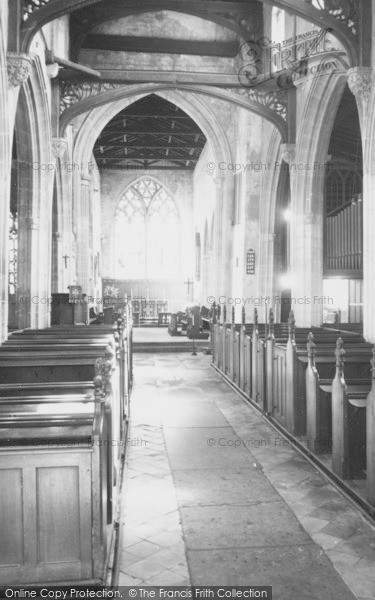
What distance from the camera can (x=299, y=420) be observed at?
5309 millimetres

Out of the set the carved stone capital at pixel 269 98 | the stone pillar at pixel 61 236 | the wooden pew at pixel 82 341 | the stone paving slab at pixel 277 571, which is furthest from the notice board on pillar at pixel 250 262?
the stone paving slab at pixel 277 571

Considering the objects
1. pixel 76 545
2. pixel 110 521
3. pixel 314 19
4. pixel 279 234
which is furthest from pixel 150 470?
pixel 279 234

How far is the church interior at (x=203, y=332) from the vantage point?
8.67 feet

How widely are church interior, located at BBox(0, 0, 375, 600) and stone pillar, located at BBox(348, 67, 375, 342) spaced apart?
0.09ft

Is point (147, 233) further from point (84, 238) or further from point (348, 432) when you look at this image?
point (348, 432)

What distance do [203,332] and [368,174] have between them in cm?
916

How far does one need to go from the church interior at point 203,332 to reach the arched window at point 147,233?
4.07m

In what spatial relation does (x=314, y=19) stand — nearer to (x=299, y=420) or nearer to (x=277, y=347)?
(x=277, y=347)

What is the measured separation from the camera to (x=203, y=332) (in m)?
15.9

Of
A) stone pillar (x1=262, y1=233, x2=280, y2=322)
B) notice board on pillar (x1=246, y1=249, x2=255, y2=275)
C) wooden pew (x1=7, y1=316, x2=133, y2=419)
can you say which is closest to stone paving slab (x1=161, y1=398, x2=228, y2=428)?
wooden pew (x1=7, y1=316, x2=133, y2=419)

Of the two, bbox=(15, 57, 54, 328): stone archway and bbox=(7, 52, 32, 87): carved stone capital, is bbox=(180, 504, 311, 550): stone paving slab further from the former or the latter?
bbox=(15, 57, 54, 328): stone archway

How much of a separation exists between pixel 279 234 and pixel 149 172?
13.4 metres

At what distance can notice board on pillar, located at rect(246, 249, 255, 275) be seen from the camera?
46.9ft

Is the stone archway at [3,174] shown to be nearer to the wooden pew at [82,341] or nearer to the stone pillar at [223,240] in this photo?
the wooden pew at [82,341]
